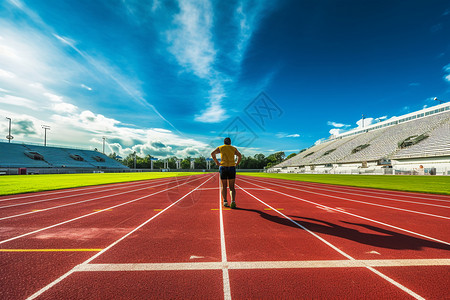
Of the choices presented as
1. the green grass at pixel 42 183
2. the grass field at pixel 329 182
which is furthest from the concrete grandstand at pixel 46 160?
the grass field at pixel 329 182

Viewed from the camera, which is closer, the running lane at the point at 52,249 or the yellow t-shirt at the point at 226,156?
the running lane at the point at 52,249

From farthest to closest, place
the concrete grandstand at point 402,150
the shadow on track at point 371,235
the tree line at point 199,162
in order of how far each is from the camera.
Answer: the tree line at point 199,162 < the concrete grandstand at point 402,150 < the shadow on track at point 371,235

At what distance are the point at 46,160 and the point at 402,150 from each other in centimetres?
8059

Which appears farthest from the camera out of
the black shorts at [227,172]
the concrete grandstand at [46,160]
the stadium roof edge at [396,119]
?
the stadium roof edge at [396,119]

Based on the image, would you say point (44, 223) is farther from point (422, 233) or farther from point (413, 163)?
point (413, 163)

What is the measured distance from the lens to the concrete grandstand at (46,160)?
37.8 meters

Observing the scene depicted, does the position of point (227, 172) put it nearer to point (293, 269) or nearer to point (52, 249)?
point (293, 269)

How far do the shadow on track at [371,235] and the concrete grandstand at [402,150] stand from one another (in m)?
33.2

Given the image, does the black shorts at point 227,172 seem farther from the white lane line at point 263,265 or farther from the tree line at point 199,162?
the tree line at point 199,162

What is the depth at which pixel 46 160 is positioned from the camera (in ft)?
158

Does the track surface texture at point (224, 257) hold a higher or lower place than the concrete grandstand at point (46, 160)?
lower

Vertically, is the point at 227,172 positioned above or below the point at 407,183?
above

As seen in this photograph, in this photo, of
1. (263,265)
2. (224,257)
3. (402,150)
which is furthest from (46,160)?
(402,150)

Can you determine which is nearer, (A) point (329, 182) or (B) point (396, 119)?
(A) point (329, 182)
